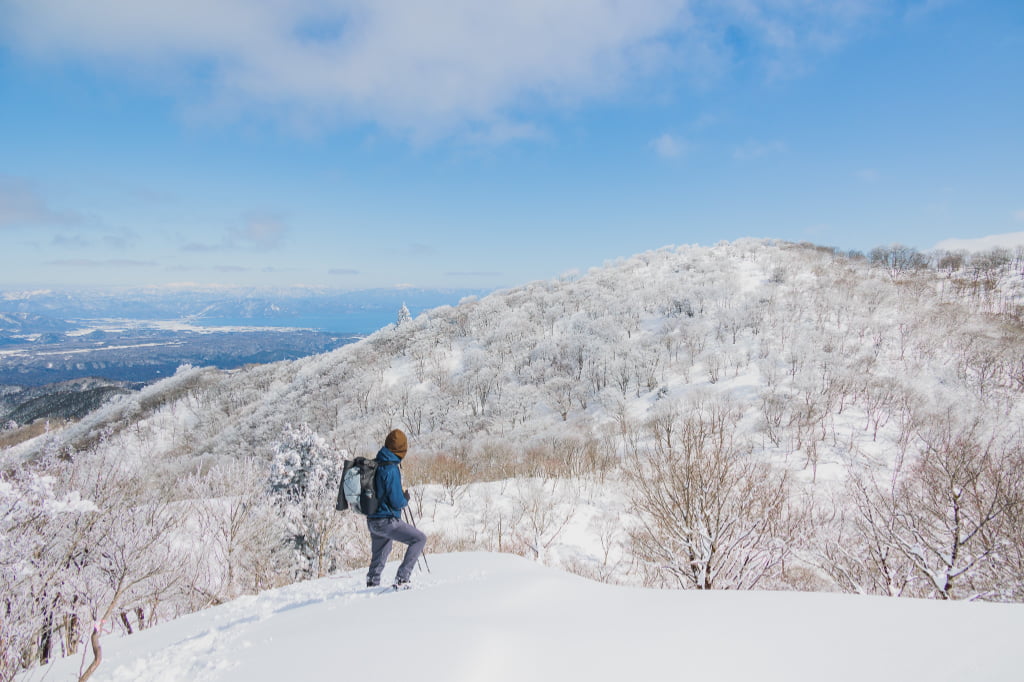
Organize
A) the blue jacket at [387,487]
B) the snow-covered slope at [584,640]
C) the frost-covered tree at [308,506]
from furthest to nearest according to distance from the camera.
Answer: the frost-covered tree at [308,506] → the blue jacket at [387,487] → the snow-covered slope at [584,640]

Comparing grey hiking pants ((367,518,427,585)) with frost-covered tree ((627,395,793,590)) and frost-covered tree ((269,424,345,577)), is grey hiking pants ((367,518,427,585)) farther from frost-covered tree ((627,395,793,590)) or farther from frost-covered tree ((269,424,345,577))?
frost-covered tree ((269,424,345,577))

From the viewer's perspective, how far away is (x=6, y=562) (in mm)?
9922

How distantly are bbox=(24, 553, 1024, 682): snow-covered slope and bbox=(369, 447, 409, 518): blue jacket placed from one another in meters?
1.28

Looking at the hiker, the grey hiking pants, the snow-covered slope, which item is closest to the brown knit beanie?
the hiker

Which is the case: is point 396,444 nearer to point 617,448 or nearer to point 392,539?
point 392,539

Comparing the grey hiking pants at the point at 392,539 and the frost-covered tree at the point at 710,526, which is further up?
the grey hiking pants at the point at 392,539

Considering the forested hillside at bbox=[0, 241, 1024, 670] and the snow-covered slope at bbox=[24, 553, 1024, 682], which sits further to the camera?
the forested hillside at bbox=[0, 241, 1024, 670]

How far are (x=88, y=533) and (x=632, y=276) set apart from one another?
418 ft

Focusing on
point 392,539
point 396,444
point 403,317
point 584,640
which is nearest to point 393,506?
point 392,539

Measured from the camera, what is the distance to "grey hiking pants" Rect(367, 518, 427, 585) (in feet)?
21.3

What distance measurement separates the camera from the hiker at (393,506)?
6309 mm

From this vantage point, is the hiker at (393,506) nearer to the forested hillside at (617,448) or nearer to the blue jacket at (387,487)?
the blue jacket at (387,487)

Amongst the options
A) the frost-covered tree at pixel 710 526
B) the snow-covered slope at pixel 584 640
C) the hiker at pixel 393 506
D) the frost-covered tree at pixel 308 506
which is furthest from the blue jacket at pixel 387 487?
the frost-covered tree at pixel 308 506

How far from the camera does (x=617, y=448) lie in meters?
52.5
